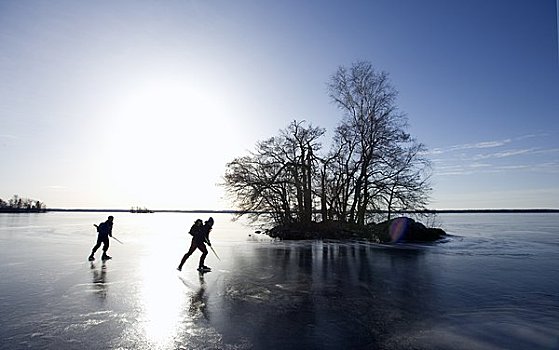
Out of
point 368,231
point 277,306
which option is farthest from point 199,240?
point 368,231

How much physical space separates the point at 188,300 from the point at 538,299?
7.12 metres

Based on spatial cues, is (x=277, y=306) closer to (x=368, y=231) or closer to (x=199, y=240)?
(x=199, y=240)

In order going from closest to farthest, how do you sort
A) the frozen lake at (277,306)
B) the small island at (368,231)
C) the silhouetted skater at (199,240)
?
the frozen lake at (277,306) < the silhouetted skater at (199,240) < the small island at (368,231)

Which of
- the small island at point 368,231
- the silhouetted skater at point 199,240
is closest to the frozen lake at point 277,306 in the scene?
the silhouetted skater at point 199,240

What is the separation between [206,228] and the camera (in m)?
10.7

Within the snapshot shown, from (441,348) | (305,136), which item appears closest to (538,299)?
(441,348)

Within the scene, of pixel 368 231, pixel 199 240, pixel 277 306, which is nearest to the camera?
pixel 277 306

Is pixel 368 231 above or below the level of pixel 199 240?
above

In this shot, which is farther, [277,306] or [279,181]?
[279,181]

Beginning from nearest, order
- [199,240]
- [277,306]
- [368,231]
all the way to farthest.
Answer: [277,306] → [199,240] → [368,231]

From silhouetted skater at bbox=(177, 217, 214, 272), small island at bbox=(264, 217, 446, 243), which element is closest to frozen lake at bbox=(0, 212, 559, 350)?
silhouetted skater at bbox=(177, 217, 214, 272)

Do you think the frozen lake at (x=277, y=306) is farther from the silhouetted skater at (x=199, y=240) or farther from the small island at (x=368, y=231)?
the small island at (x=368, y=231)

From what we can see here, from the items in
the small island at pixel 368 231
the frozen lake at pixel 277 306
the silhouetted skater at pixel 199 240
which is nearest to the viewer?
the frozen lake at pixel 277 306

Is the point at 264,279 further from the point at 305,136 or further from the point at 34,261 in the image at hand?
A: the point at 305,136
